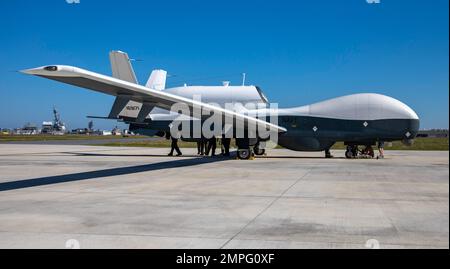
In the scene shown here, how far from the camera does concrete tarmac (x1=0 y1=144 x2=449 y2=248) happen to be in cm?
591

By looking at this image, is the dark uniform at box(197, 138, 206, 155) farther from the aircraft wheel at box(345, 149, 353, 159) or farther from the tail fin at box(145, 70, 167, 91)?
the aircraft wheel at box(345, 149, 353, 159)

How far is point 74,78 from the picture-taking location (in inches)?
474

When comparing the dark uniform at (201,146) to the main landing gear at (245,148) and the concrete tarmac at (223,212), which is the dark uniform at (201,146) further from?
the concrete tarmac at (223,212)

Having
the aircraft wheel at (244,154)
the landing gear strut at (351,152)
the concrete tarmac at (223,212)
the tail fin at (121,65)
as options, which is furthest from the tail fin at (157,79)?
the concrete tarmac at (223,212)

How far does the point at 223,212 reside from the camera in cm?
803

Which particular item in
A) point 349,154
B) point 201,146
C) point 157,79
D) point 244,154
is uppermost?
point 157,79

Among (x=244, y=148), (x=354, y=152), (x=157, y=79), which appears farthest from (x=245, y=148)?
(x=157, y=79)

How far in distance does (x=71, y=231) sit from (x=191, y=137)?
19.9m

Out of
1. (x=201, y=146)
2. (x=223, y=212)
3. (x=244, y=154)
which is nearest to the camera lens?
(x=223, y=212)

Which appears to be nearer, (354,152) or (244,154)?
(244,154)

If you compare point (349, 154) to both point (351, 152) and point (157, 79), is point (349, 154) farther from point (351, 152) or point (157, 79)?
point (157, 79)

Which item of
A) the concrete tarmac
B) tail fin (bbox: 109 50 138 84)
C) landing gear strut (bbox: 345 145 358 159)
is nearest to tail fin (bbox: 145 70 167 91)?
tail fin (bbox: 109 50 138 84)

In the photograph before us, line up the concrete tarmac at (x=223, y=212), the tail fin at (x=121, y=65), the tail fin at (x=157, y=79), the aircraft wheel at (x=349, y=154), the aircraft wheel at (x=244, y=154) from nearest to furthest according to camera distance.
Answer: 1. the concrete tarmac at (x=223, y=212)
2. the aircraft wheel at (x=244, y=154)
3. the aircraft wheel at (x=349, y=154)
4. the tail fin at (x=121, y=65)
5. the tail fin at (x=157, y=79)

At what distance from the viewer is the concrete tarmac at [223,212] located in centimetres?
591
